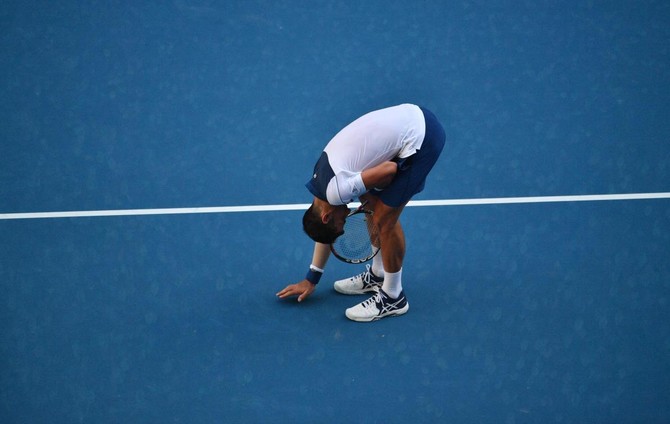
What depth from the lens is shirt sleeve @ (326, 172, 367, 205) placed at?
4012mm

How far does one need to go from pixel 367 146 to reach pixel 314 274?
98 cm

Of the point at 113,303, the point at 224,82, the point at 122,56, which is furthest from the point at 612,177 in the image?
the point at 122,56

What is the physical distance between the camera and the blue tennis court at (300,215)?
4.22m

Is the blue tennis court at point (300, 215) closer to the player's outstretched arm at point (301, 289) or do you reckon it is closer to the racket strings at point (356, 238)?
the player's outstretched arm at point (301, 289)

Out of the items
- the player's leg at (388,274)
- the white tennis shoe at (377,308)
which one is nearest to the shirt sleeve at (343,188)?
the player's leg at (388,274)

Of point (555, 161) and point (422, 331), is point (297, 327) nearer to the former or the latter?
point (422, 331)

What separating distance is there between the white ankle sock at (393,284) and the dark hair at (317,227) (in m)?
0.49

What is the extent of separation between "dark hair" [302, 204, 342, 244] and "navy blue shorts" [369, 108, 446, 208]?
1.11 feet

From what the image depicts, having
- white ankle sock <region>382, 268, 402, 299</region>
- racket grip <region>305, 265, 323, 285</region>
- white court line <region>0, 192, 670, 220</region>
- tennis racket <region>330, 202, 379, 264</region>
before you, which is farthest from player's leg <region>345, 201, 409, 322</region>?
white court line <region>0, 192, 670, 220</region>

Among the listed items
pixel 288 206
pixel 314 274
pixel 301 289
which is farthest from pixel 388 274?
pixel 288 206

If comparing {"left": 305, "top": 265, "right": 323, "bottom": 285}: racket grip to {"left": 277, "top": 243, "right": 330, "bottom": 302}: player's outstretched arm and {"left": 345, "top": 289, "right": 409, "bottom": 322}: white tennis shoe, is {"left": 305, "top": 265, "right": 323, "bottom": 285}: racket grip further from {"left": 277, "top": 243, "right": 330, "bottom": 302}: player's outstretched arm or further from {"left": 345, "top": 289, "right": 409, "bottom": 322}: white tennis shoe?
{"left": 345, "top": 289, "right": 409, "bottom": 322}: white tennis shoe

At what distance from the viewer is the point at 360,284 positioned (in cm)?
489

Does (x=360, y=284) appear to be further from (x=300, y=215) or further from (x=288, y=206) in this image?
(x=288, y=206)

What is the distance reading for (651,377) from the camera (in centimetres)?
429
